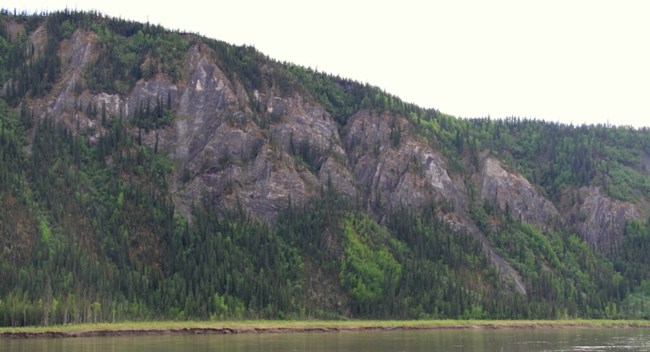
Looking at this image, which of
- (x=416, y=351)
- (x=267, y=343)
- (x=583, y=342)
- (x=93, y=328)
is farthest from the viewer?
(x=93, y=328)

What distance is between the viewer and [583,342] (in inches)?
6496

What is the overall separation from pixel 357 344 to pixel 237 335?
37950 millimetres

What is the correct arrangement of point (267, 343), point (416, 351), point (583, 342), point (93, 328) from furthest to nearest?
point (93, 328) → point (583, 342) → point (267, 343) → point (416, 351)

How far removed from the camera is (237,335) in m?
183

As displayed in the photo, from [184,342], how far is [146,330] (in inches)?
1360

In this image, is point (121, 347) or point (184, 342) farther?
point (184, 342)

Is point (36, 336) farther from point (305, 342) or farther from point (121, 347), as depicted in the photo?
point (305, 342)

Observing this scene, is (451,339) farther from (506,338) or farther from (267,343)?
(267,343)

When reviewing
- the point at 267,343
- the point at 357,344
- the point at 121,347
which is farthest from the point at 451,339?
the point at 121,347

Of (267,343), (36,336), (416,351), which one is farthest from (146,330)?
(416,351)

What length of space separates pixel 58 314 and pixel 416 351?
81.5m

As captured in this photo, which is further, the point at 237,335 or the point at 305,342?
the point at 237,335

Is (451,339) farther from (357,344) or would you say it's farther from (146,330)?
(146,330)

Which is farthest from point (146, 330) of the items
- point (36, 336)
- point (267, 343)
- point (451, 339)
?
point (451, 339)
